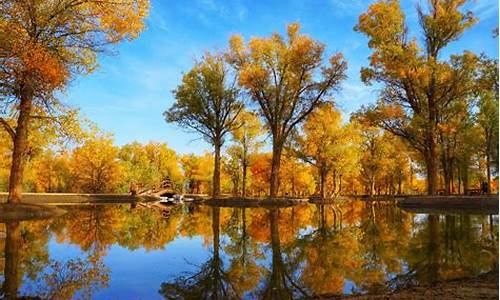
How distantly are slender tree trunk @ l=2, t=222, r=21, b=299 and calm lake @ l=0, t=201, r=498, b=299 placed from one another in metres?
0.01

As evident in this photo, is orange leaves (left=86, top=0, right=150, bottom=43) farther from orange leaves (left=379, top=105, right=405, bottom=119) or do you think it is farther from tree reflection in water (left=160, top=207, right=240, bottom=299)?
orange leaves (left=379, top=105, right=405, bottom=119)

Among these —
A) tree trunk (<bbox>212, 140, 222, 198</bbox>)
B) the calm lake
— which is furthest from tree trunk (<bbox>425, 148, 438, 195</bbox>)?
tree trunk (<bbox>212, 140, 222, 198</bbox>)

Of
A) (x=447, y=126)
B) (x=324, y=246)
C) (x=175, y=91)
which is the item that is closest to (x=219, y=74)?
(x=175, y=91)

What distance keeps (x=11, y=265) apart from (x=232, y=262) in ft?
13.0

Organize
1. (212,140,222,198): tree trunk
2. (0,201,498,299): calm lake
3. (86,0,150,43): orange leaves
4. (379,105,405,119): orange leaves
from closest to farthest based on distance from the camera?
(0,201,498,299): calm lake → (86,0,150,43): orange leaves → (379,105,405,119): orange leaves → (212,140,222,198): tree trunk

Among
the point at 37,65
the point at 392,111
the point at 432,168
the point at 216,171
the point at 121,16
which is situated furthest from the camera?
the point at 216,171

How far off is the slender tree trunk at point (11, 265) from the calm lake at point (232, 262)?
0.01 metres

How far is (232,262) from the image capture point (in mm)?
7797

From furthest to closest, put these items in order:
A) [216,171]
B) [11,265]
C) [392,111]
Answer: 1. [216,171]
2. [392,111]
3. [11,265]

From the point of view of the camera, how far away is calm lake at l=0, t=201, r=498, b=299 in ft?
19.1

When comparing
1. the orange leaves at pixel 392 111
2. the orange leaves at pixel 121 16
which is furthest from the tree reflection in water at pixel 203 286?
the orange leaves at pixel 392 111

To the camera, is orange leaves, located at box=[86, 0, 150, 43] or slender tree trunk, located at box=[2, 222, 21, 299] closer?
slender tree trunk, located at box=[2, 222, 21, 299]

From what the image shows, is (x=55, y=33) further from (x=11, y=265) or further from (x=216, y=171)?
(x=216, y=171)

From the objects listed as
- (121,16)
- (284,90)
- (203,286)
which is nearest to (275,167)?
(284,90)
